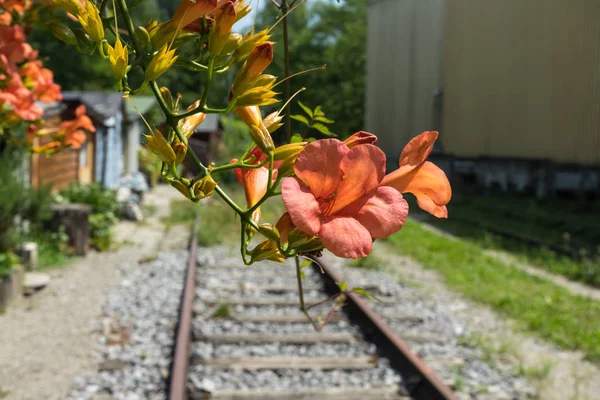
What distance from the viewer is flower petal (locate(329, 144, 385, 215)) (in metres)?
0.60

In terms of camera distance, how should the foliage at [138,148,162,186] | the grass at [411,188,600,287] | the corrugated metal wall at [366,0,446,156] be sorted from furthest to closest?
the foliage at [138,148,162,186] < the grass at [411,188,600,287] < the corrugated metal wall at [366,0,446,156]

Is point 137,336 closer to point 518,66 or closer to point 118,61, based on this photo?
point 518,66

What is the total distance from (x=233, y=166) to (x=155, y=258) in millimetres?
9177

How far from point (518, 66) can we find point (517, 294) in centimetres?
322

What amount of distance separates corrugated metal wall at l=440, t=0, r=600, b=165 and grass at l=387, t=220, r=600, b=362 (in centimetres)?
170

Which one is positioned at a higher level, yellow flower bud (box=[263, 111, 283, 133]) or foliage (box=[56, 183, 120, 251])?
yellow flower bud (box=[263, 111, 283, 133])

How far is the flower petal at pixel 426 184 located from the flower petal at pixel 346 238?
0.10 metres

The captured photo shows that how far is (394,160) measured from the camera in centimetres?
87

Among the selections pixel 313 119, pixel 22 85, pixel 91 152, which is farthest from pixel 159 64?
pixel 91 152

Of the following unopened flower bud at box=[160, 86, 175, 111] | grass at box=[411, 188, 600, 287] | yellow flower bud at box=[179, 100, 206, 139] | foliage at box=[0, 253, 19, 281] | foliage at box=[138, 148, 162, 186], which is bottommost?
foliage at box=[0, 253, 19, 281]

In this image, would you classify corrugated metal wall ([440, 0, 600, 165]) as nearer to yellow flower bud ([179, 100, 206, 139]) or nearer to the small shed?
yellow flower bud ([179, 100, 206, 139])

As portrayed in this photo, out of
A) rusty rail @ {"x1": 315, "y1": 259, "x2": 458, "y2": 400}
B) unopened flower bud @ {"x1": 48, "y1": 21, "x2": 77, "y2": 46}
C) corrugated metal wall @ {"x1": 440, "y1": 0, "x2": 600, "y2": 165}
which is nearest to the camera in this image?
unopened flower bud @ {"x1": 48, "y1": 21, "x2": 77, "y2": 46}

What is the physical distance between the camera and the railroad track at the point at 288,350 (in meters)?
4.38

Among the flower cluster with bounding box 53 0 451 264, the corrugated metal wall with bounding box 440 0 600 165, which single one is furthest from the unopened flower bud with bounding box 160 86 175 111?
the corrugated metal wall with bounding box 440 0 600 165
